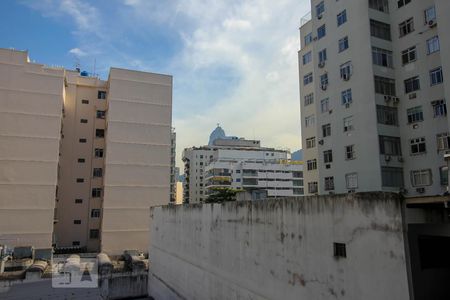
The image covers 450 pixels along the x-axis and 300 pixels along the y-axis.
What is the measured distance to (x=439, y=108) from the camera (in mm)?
20125

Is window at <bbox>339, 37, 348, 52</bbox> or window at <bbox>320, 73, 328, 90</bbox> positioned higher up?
window at <bbox>339, 37, 348, 52</bbox>

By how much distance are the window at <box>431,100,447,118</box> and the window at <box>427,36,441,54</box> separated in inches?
115

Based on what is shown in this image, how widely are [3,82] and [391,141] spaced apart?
36899mm

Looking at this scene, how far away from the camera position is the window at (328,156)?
24.6m

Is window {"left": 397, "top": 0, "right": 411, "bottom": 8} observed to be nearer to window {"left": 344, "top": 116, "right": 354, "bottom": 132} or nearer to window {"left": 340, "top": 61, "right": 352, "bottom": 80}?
window {"left": 340, "top": 61, "right": 352, "bottom": 80}

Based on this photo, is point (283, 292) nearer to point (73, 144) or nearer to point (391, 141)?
point (391, 141)

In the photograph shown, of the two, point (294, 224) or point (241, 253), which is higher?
point (294, 224)

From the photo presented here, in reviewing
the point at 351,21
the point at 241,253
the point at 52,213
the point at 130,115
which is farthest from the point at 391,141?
the point at 52,213

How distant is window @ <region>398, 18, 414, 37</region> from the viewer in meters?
21.9

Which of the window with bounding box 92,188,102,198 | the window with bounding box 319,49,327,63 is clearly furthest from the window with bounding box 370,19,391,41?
the window with bounding box 92,188,102,198

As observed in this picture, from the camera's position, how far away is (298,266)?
11305mm

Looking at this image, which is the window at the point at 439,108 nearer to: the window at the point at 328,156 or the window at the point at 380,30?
the window at the point at 380,30

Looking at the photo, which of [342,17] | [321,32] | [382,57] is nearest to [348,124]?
[382,57]

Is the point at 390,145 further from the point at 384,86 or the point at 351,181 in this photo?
A: the point at 384,86
